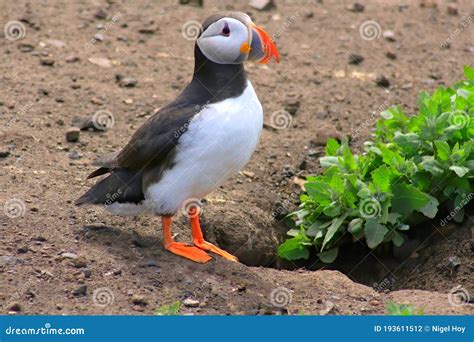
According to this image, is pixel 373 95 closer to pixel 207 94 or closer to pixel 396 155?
pixel 396 155

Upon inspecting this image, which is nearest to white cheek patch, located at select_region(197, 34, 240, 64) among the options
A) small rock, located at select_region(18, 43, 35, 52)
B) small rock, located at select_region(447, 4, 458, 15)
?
small rock, located at select_region(18, 43, 35, 52)

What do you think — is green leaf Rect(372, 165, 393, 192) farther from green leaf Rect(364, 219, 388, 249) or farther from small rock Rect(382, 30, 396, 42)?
small rock Rect(382, 30, 396, 42)

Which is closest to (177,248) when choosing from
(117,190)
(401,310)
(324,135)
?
(117,190)

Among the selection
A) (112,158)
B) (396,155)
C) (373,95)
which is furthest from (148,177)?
(373,95)

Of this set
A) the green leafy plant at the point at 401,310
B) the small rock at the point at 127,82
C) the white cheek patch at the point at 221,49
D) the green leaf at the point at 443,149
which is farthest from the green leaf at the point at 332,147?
the small rock at the point at 127,82

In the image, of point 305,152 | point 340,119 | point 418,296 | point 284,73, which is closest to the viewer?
point 418,296

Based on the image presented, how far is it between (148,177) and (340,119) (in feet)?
9.80

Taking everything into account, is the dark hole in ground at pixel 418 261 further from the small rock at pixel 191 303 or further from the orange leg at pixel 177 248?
the small rock at pixel 191 303

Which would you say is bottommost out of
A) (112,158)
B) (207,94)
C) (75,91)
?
(75,91)

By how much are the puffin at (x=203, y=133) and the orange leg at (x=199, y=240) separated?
0.34 ft

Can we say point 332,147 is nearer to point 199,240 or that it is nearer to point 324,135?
point 324,135

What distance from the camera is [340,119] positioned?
30.1 ft

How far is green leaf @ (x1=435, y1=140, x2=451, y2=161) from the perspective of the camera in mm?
6910

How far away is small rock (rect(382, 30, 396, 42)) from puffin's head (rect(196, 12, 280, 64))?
4.77 meters
